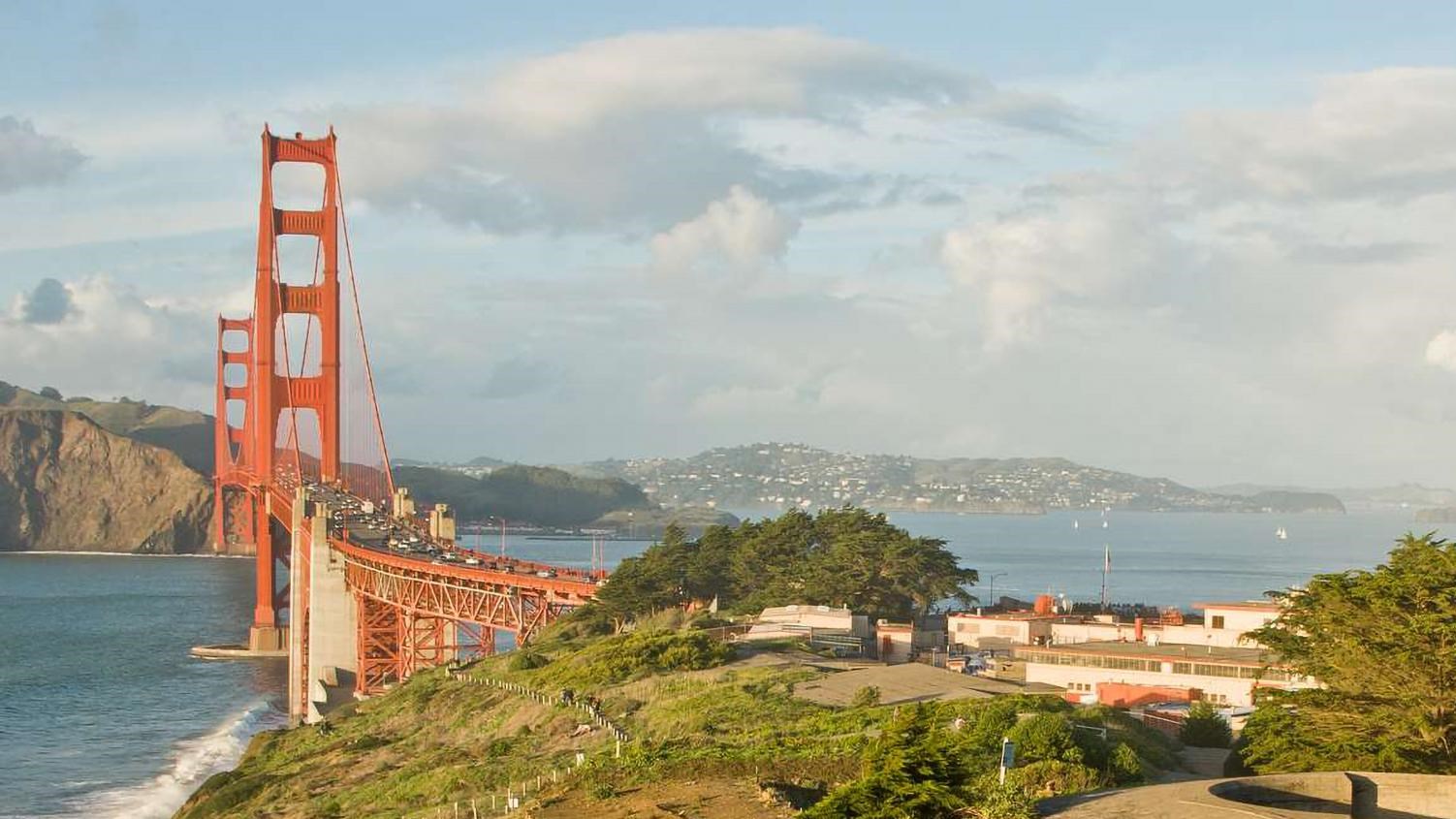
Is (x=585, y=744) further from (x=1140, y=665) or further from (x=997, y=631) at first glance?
(x=997, y=631)

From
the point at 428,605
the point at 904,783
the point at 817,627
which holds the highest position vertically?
the point at 904,783

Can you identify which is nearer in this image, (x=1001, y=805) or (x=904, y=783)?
(x=904, y=783)

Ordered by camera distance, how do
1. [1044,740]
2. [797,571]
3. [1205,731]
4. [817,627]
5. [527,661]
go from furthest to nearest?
1. [797,571]
2. [817,627]
3. [527,661]
4. [1205,731]
5. [1044,740]

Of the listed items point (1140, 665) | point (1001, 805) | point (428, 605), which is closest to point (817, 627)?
point (1140, 665)

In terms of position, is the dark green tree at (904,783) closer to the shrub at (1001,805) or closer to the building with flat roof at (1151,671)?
the shrub at (1001,805)

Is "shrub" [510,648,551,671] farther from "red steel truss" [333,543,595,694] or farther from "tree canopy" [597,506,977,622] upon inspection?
"red steel truss" [333,543,595,694]

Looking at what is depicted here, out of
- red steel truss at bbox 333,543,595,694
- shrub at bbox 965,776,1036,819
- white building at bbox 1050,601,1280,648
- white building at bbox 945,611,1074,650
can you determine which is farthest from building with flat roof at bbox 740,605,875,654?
shrub at bbox 965,776,1036,819

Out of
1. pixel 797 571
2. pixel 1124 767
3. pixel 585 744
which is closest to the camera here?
pixel 1124 767

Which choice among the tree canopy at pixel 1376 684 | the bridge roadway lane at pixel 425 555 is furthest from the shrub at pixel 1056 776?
the bridge roadway lane at pixel 425 555
